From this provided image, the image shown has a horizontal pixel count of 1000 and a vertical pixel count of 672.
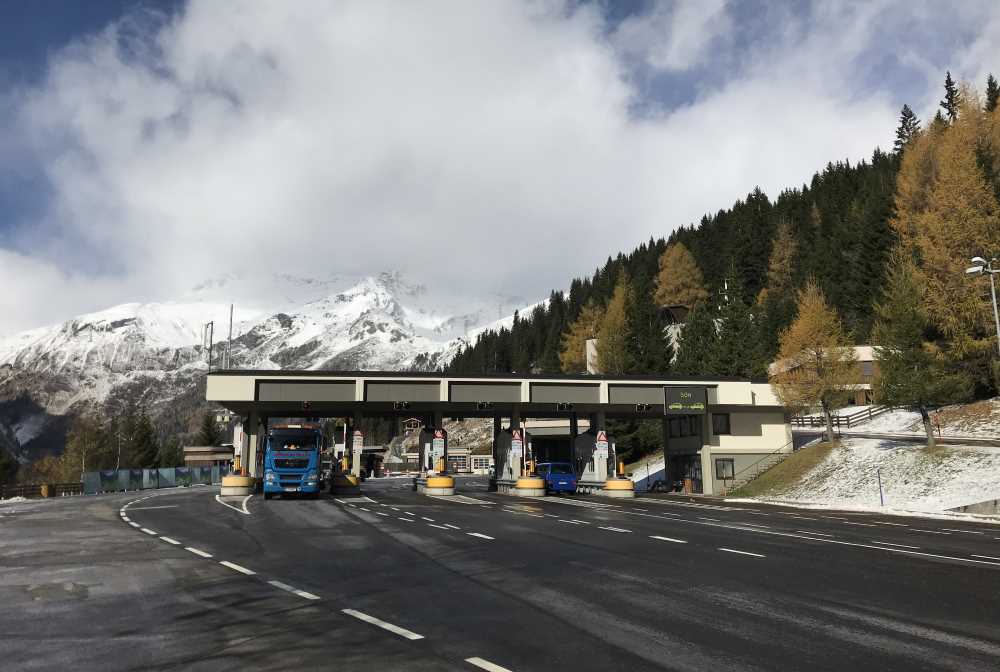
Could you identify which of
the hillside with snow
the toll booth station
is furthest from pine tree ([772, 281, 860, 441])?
the hillside with snow

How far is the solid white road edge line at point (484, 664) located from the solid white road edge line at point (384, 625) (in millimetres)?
1105

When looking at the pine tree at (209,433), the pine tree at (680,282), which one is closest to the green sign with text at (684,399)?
the pine tree at (680,282)

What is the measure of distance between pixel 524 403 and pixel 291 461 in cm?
1877

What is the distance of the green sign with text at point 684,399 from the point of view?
47000 millimetres

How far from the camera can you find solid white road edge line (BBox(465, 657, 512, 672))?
6.44 meters

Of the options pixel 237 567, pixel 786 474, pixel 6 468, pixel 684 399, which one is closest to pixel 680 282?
pixel 684 399

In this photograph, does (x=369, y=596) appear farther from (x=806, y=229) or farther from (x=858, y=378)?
(x=806, y=229)

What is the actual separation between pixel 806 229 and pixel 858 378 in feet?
203

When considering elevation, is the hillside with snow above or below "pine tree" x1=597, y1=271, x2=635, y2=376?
below

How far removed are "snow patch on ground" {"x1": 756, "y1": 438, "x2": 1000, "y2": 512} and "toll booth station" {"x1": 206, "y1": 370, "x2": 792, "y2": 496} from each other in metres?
7.76

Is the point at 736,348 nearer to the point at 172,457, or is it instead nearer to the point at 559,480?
the point at 559,480

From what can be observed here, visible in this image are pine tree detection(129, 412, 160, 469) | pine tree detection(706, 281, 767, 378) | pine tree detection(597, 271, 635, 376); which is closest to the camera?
pine tree detection(706, 281, 767, 378)

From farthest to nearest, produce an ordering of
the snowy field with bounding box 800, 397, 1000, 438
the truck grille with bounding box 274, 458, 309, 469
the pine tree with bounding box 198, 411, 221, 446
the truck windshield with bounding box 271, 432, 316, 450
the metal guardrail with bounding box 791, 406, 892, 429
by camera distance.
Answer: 1. the pine tree with bounding box 198, 411, 221, 446
2. the metal guardrail with bounding box 791, 406, 892, 429
3. the snowy field with bounding box 800, 397, 1000, 438
4. the truck windshield with bounding box 271, 432, 316, 450
5. the truck grille with bounding box 274, 458, 309, 469

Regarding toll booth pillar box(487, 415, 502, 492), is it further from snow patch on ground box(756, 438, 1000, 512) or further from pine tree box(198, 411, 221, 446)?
pine tree box(198, 411, 221, 446)
